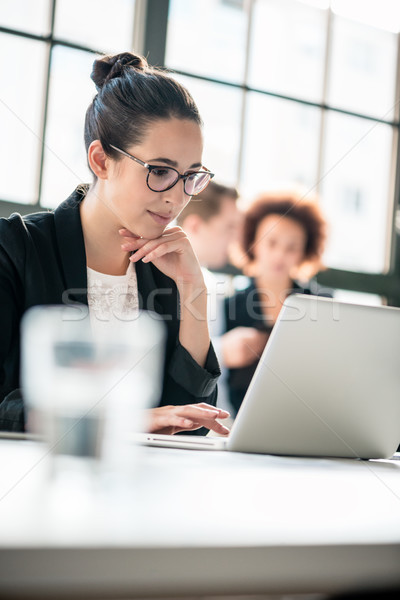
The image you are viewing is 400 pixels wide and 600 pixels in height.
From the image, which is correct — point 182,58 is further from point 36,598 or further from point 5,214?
point 36,598

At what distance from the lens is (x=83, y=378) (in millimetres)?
425

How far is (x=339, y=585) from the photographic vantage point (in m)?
0.25

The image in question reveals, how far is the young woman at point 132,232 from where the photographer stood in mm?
1136

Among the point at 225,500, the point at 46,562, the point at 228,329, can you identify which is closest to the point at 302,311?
the point at 225,500

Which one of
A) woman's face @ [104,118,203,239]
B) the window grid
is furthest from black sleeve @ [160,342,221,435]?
the window grid

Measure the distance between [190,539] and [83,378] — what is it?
20 cm

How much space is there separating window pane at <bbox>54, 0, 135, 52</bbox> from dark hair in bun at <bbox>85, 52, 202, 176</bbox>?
1.29 m

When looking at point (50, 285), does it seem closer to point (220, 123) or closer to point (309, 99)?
point (220, 123)

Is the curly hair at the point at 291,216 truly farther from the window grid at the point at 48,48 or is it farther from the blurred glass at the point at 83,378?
the blurred glass at the point at 83,378

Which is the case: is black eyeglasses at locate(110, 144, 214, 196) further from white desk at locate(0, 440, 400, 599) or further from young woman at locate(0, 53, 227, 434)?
white desk at locate(0, 440, 400, 599)

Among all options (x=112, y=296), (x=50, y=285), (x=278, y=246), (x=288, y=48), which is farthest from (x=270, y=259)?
(x=288, y=48)

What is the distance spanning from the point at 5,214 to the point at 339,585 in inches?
86.2

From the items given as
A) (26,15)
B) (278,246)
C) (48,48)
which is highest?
(26,15)

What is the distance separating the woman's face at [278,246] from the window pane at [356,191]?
1.10 meters
